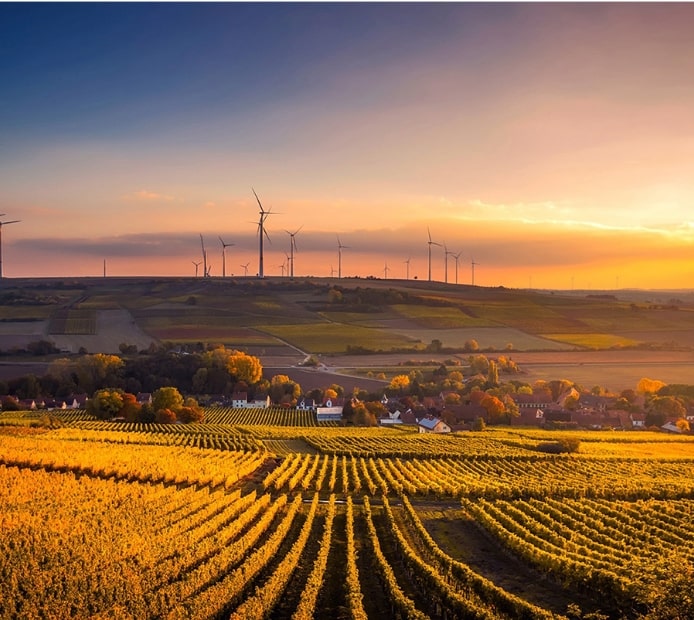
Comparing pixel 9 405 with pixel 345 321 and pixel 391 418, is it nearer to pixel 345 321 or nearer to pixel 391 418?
pixel 391 418

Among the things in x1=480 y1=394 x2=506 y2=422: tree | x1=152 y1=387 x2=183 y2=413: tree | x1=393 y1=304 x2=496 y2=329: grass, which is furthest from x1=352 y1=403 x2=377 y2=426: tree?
x1=393 y1=304 x2=496 y2=329: grass

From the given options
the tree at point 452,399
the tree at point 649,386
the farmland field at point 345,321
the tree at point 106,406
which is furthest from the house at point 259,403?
the tree at point 649,386

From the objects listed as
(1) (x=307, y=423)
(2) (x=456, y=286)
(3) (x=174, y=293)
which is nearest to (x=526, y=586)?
(1) (x=307, y=423)

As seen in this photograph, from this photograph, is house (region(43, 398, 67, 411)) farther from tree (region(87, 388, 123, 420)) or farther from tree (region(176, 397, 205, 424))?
tree (region(176, 397, 205, 424))

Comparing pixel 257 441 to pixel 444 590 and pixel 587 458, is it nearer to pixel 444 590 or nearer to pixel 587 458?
pixel 587 458

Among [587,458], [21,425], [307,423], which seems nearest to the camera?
[587,458]

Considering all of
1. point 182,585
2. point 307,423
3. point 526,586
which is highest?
point 182,585

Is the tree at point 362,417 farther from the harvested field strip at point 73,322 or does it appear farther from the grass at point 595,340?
the harvested field strip at point 73,322

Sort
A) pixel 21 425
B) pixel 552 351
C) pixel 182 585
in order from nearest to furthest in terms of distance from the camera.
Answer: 1. pixel 182 585
2. pixel 21 425
3. pixel 552 351
